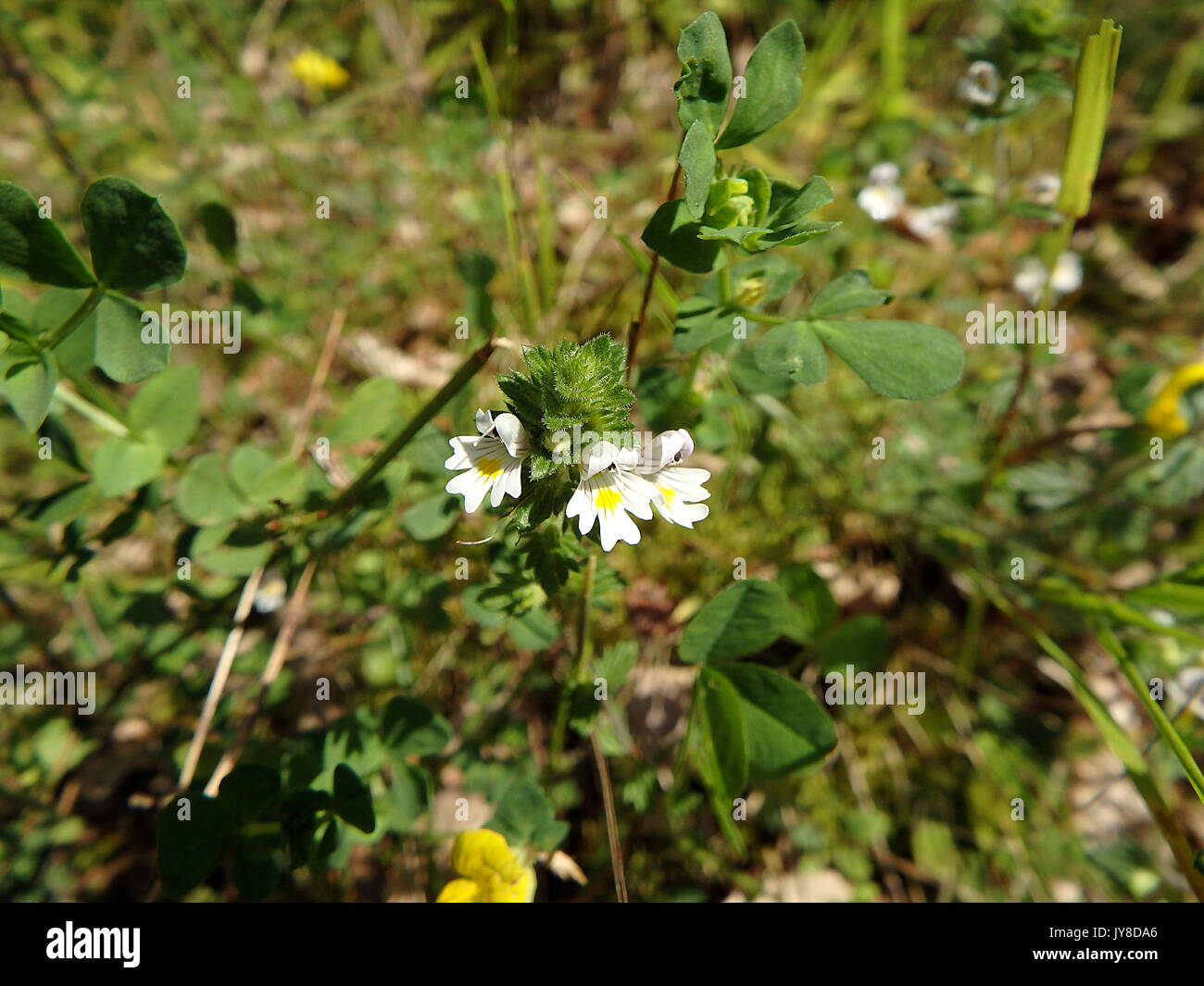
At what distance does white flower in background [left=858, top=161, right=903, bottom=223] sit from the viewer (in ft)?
10.5

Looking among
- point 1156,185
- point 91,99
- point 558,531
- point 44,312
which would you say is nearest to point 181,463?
point 44,312

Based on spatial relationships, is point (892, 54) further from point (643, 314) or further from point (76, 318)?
point (76, 318)

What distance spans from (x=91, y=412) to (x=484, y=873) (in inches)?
70.8

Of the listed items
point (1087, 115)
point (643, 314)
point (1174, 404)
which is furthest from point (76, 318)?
point (1174, 404)

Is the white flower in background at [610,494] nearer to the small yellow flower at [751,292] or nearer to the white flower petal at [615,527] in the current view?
the white flower petal at [615,527]

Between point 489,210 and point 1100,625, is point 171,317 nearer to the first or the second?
point 489,210

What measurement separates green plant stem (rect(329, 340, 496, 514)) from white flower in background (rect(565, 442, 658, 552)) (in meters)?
0.44

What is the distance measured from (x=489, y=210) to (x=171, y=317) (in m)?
1.56

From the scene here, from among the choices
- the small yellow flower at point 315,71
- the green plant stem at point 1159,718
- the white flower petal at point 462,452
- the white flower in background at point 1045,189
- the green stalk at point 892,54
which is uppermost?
the small yellow flower at point 315,71

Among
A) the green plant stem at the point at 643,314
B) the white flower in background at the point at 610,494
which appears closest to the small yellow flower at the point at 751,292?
the green plant stem at the point at 643,314

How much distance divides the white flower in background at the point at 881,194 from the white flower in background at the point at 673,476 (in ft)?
6.53

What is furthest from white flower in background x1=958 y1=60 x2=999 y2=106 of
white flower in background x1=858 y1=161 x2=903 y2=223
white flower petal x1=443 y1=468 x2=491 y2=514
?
white flower petal x1=443 y1=468 x2=491 y2=514

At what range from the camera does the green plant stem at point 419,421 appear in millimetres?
1879
